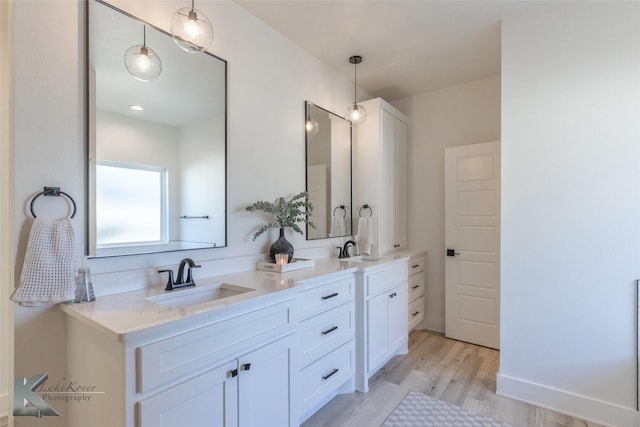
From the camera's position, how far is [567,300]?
2061mm

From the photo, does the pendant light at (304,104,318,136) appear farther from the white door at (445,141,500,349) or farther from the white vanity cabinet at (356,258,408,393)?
the white door at (445,141,500,349)

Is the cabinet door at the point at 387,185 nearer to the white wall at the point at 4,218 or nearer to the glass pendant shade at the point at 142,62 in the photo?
the glass pendant shade at the point at 142,62

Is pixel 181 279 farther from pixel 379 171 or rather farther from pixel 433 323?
pixel 433 323

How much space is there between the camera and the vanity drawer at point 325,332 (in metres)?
1.84

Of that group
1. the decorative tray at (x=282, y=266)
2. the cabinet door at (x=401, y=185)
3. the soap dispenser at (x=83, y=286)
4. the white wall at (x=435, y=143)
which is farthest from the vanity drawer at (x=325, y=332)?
the white wall at (x=435, y=143)

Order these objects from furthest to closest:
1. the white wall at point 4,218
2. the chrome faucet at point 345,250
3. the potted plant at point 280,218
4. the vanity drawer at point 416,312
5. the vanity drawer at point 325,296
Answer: the vanity drawer at point 416,312
the chrome faucet at point 345,250
the potted plant at point 280,218
the vanity drawer at point 325,296
the white wall at point 4,218

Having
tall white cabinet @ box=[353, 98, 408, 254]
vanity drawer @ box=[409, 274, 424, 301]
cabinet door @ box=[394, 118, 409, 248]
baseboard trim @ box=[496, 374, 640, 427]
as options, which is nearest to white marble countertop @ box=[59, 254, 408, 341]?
tall white cabinet @ box=[353, 98, 408, 254]

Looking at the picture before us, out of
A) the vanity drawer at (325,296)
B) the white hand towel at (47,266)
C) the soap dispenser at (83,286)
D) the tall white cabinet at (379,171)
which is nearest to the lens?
the white hand towel at (47,266)

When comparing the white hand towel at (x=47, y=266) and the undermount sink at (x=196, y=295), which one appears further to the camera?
the undermount sink at (x=196, y=295)

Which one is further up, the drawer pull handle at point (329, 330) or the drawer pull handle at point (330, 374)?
the drawer pull handle at point (329, 330)

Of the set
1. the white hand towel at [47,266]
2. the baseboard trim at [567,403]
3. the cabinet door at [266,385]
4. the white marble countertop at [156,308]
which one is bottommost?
the baseboard trim at [567,403]

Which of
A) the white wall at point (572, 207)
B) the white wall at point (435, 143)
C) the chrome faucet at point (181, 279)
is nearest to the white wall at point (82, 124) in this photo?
the chrome faucet at point (181, 279)

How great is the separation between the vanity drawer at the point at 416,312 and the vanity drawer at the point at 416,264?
1.07ft

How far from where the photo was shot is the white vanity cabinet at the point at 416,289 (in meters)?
3.34
